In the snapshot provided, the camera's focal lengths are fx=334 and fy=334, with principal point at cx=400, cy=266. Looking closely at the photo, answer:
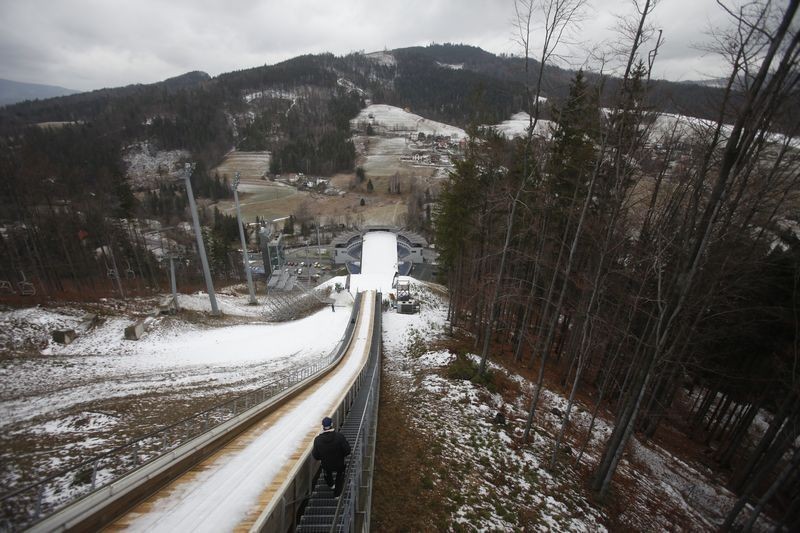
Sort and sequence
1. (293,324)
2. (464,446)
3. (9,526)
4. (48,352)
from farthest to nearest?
(293,324) → (48,352) → (464,446) → (9,526)

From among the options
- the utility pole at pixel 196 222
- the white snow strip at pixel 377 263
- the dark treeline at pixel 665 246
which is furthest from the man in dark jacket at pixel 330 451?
the white snow strip at pixel 377 263

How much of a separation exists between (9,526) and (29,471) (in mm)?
5544

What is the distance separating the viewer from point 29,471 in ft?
25.7

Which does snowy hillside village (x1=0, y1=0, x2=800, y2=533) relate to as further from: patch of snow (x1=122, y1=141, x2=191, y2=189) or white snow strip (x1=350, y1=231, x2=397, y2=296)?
patch of snow (x1=122, y1=141, x2=191, y2=189)

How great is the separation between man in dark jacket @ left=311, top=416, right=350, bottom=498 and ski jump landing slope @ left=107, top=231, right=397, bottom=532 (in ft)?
2.33

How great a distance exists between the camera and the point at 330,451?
636 centimetres

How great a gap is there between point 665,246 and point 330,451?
8.78 metres

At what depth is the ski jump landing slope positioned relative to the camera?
17.2ft

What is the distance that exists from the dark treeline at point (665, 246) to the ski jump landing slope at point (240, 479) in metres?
6.92

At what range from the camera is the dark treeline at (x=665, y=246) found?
22.5 feet

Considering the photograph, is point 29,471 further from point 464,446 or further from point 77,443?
point 464,446

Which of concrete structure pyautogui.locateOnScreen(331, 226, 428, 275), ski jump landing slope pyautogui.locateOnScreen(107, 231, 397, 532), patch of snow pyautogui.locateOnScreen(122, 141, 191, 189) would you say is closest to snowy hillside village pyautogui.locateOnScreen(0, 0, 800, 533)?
ski jump landing slope pyautogui.locateOnScreen(107, 231, 397, 532)

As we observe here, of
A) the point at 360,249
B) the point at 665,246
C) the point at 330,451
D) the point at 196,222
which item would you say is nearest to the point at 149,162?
the point at 360,249

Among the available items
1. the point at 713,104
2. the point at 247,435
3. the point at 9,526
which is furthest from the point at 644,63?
the point at 9,526
